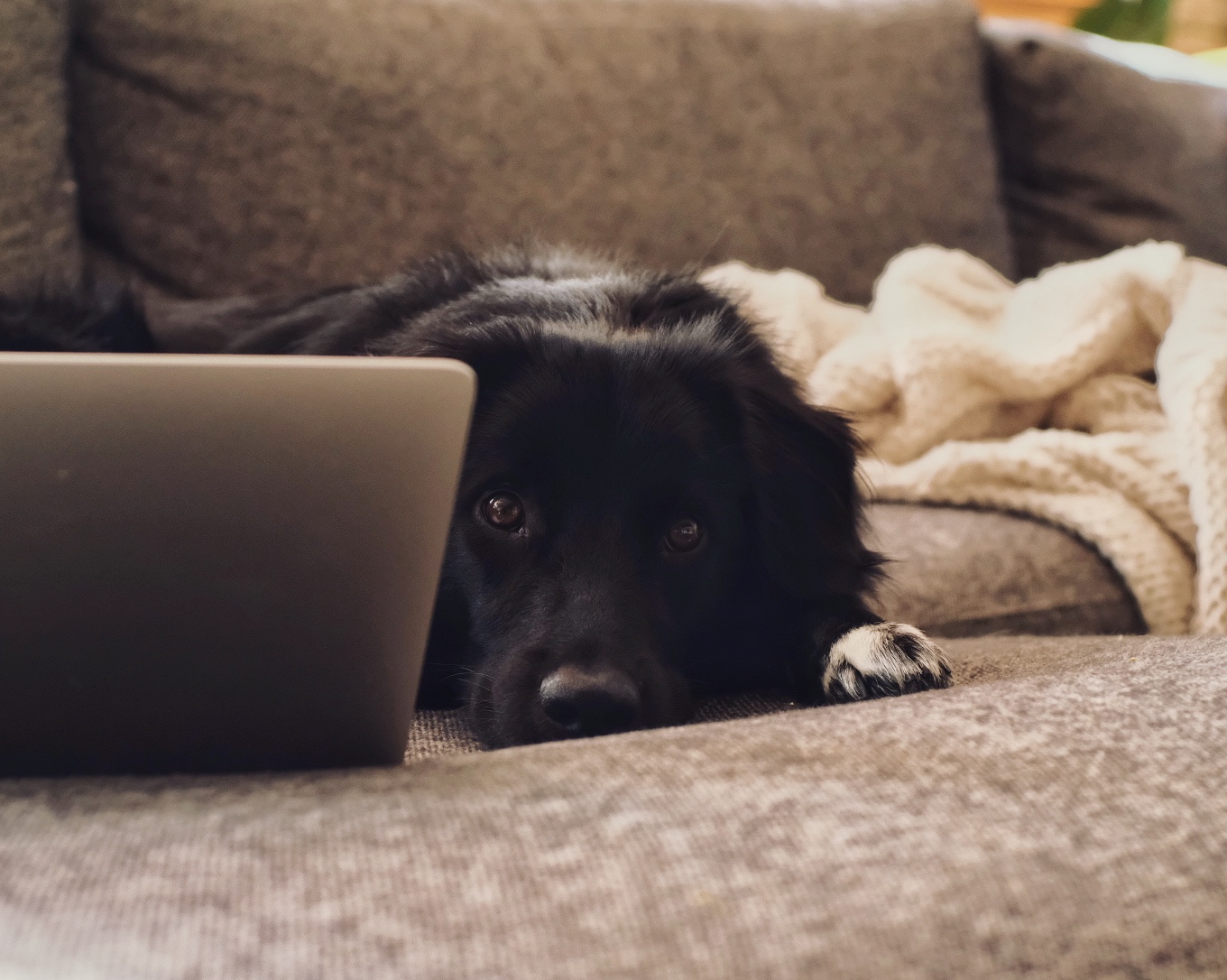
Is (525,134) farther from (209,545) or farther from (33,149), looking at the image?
(209,545)

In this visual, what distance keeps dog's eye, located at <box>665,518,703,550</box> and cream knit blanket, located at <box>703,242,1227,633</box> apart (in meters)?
0.39

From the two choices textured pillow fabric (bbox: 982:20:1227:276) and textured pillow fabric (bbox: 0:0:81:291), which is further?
textured pillow fabric (bbox: 982:20:1227:276)

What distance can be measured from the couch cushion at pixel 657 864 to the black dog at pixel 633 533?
40cm

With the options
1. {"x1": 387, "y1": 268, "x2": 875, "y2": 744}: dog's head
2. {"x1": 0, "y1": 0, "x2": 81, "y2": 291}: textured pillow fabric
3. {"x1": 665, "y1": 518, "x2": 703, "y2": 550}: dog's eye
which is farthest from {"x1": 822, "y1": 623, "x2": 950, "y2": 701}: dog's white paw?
{"x1": 0, "y1": 0, "x2": 81, "y2": 291}: textured pillow fabric

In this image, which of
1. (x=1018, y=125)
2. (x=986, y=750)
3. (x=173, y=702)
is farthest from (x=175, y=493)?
(x=1018, y=125)

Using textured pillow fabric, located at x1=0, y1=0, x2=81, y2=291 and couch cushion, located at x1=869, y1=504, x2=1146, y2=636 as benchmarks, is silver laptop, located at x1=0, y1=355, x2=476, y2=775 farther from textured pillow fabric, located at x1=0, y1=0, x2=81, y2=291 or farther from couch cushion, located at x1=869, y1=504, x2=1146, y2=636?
textured pillow fabric, located at x1=0, y1=0, x2=81, y2=291

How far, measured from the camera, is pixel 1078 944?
26.7 inches

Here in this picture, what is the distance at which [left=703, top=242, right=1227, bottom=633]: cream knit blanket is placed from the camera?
1.89 metres

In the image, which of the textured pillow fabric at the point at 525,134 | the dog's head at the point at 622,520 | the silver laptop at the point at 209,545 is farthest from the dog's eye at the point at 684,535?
the textured pillow fabric at the point at 525,134

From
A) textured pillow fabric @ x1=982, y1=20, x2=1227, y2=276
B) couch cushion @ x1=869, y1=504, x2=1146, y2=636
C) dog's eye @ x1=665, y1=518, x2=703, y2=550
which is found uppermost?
textured pillow fabric @ x1=982, y1=20, x2=1227, y2=276

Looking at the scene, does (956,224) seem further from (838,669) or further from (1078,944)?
(1078,944)

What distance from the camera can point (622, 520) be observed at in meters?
1.45

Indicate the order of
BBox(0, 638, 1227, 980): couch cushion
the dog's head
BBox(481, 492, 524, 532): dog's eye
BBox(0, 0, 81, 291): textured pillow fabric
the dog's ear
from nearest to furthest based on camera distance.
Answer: BBox(0, 638, 1227, 980): couch cushion, the dog's head, BBox(481, 492, 524, 532): dog's eye, the dog's ear, BBox(0, 0, 81, 291): textured pillow fabric

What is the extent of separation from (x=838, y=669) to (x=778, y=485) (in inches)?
12.8
